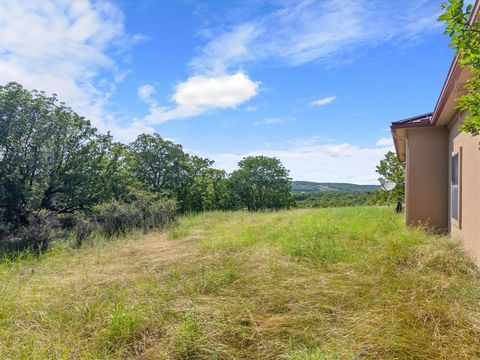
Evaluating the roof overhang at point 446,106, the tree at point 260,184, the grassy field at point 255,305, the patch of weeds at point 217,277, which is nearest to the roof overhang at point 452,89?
the roof overhang at point 446,106

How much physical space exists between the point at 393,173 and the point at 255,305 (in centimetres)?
1589

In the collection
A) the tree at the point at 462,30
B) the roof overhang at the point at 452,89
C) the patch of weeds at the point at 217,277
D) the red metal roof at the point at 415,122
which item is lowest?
the patch of weeds at the point at 217,277

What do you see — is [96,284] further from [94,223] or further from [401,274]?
[94,223]

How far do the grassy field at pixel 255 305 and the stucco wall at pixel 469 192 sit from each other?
0.30 metres

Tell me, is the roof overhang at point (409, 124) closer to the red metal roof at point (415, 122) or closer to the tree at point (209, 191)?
the red metal roof at point (415, 122)

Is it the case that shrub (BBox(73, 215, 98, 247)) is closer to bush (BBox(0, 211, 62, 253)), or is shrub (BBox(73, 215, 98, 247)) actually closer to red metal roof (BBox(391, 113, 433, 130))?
bush (BBox(0, 211, 62, 253))

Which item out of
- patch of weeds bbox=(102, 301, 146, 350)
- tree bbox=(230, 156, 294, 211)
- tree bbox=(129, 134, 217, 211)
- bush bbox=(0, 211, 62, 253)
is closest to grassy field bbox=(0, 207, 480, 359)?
patch of weeds bbox=(102, 301, 146, 350)

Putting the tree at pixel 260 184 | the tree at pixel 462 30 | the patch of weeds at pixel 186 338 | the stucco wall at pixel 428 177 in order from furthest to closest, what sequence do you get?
the tree at pixel 260 184
the stucco wall at pixel 428 177
the patch of weeds at pixel 186 338
the tree at pixel 462 30

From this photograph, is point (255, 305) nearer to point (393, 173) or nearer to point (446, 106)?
point (446, 106)

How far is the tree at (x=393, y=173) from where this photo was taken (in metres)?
16.8

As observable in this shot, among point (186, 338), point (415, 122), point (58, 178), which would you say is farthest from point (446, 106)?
point (58, 178)

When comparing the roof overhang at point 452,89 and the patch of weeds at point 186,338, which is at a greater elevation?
the roof overhang at point 452,89

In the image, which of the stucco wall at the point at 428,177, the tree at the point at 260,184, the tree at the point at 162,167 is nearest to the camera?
the stucco wall at the point at 428,177

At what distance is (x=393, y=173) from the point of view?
17172 millimetres
